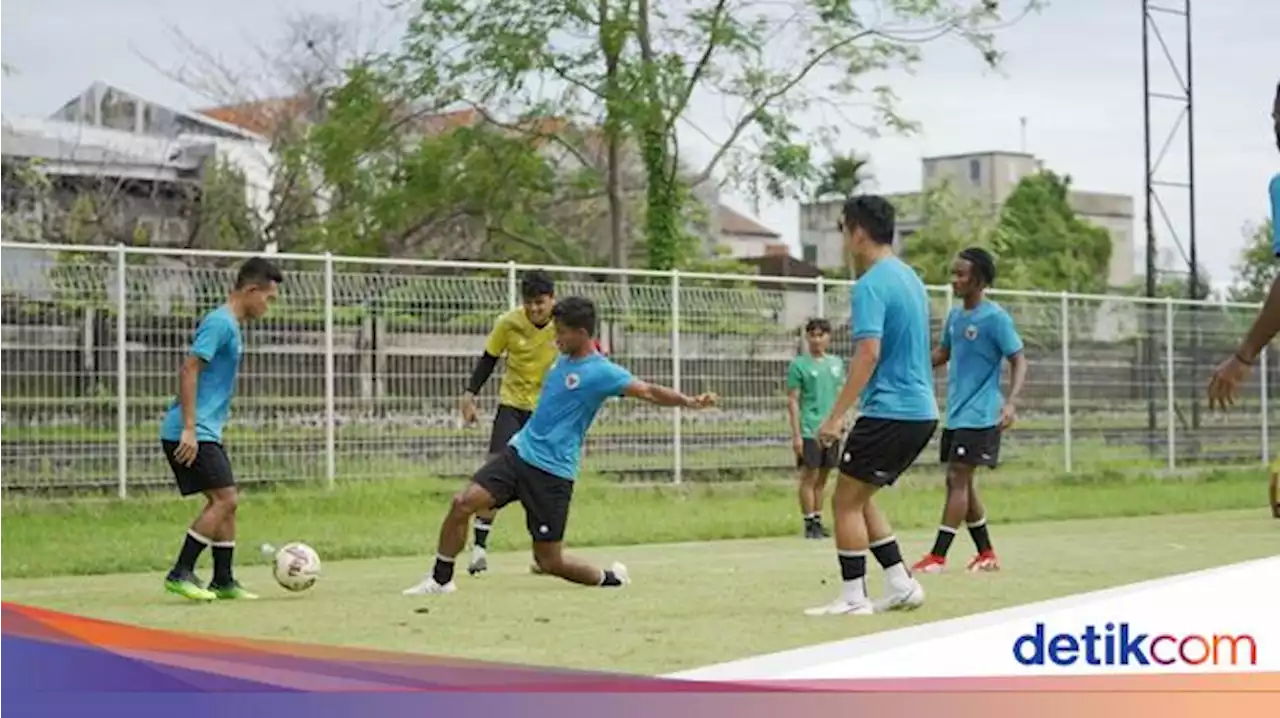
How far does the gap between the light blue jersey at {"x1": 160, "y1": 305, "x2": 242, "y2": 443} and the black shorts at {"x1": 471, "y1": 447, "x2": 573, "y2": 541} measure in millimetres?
1558

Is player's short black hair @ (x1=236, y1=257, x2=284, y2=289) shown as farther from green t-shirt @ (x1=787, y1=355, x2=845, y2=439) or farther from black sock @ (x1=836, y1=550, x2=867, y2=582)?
green t-shirt @ (x1=787, y1=355, x2=845, y2=439)

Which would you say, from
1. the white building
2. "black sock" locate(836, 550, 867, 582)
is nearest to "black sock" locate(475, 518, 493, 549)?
"black sock" locate(836, 550, 867, 582)

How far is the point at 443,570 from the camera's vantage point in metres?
→ 12.6

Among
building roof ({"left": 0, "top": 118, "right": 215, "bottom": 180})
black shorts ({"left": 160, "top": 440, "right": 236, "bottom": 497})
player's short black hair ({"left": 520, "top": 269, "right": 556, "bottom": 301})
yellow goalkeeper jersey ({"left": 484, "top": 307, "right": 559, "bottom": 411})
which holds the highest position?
building roof ({"left": 0, "top": 118, "right": 215, "bottom": 180})

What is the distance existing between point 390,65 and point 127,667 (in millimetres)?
24531

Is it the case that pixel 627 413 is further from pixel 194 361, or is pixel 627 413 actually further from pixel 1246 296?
pixel 1246 296

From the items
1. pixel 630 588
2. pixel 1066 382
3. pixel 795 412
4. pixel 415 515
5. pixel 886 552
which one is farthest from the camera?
pixel 1066 382

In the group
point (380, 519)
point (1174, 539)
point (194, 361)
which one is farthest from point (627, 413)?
point (194, 361)

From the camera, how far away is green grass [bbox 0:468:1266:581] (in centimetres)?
1694

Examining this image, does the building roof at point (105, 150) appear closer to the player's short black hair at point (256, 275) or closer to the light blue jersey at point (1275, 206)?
the player's short black hair at point (256, 275)

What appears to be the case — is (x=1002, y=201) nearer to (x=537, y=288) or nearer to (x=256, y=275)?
(x=537, y=288)

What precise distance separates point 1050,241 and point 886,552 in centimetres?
7351

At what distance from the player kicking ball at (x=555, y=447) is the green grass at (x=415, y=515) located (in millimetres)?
4285

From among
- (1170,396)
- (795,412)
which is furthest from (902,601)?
(1170,396)
